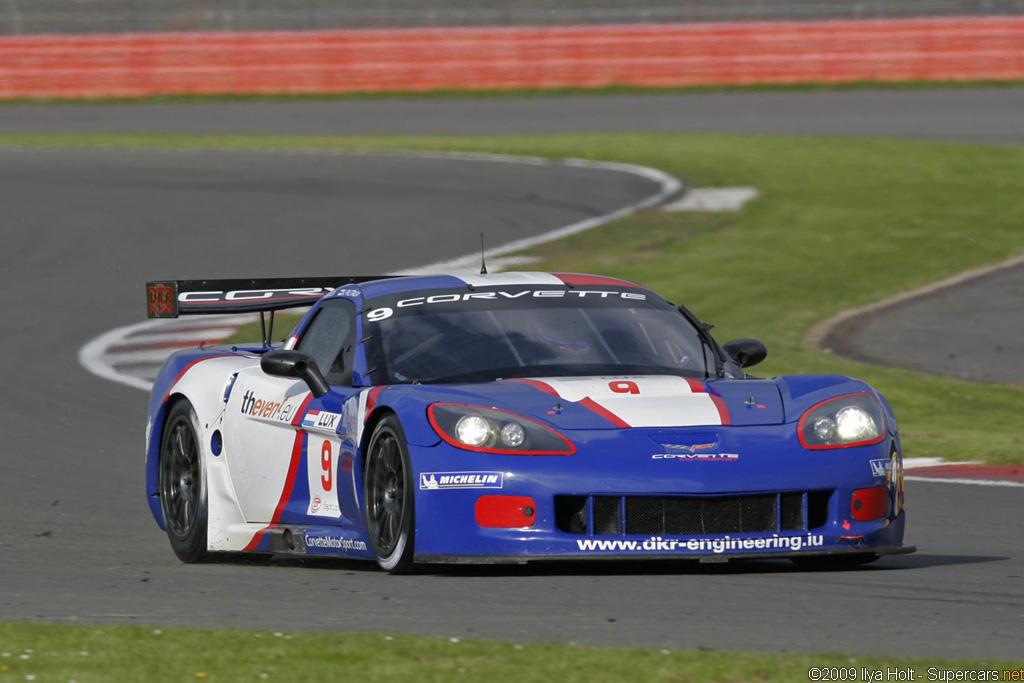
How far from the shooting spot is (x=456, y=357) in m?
7.57

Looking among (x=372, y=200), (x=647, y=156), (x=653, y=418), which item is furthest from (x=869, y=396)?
(x=647, y=156)

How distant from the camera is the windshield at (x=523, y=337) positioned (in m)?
7.54

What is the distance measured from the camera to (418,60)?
34.7m

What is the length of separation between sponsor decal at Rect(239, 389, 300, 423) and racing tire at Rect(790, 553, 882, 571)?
2157mm

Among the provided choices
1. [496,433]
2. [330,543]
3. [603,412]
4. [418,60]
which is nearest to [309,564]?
[330,543]

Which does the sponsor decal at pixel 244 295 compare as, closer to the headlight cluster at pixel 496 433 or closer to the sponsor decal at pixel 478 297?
the sponsor decal at pixel 478 297

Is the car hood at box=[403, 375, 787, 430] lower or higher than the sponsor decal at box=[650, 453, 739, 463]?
higher

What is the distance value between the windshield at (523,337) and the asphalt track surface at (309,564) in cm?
82

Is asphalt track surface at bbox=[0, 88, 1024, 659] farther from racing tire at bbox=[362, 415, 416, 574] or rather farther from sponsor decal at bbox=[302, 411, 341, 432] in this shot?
sponsor decal at bbox=[302, 411, 341, 432]

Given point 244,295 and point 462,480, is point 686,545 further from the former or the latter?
point 244,295

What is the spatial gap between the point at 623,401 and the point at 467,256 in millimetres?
11789

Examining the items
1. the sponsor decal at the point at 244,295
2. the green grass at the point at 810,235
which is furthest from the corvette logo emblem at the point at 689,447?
the green grass at the point at 810,235

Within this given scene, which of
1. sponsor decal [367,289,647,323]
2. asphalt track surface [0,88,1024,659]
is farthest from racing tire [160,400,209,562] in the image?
sponsor decal [367,289,647,323]

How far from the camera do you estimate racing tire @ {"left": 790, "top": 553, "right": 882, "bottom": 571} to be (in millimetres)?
7016
